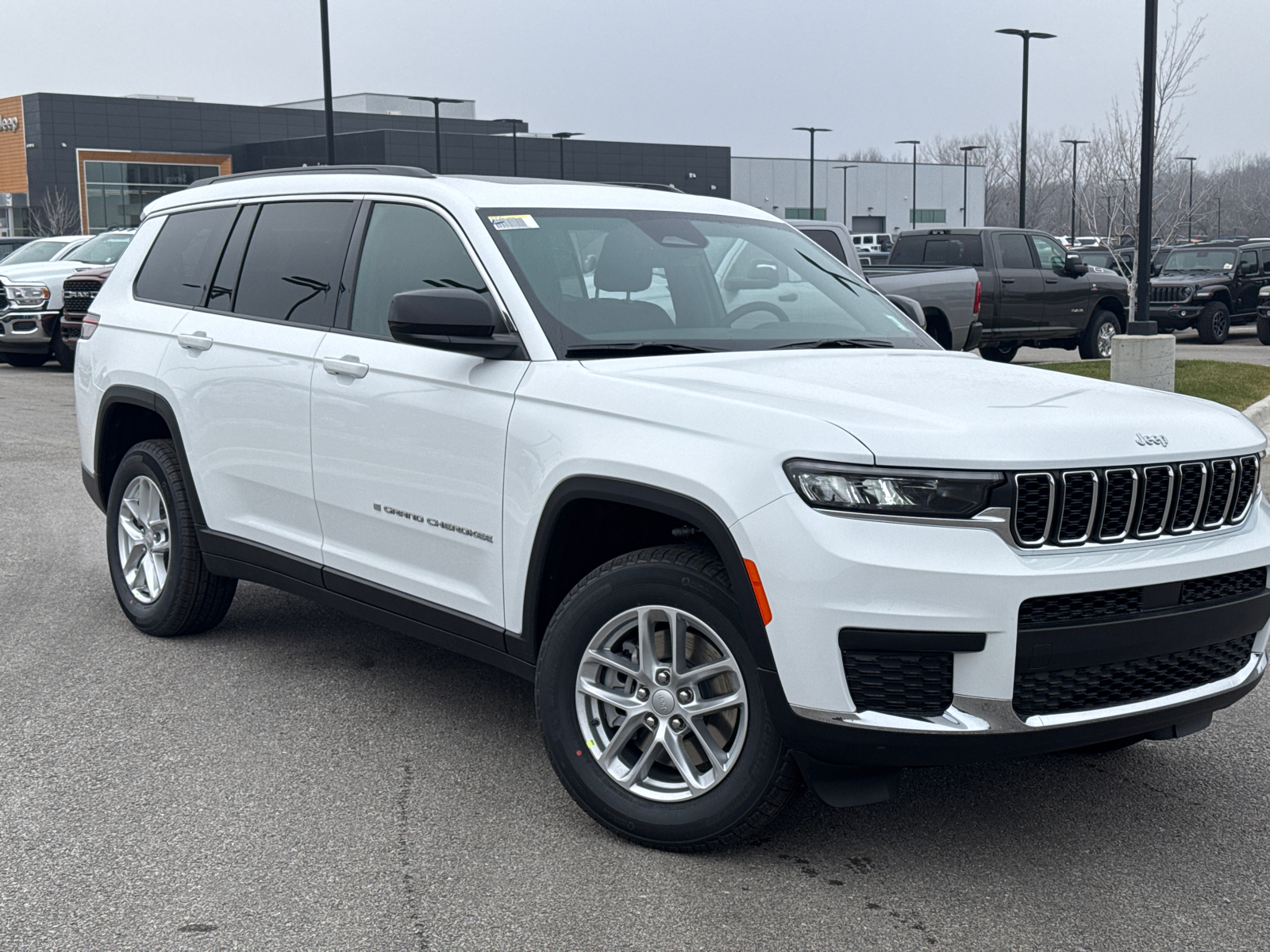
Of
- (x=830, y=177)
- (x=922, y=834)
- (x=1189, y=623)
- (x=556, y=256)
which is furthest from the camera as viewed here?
(x=830, y=177)

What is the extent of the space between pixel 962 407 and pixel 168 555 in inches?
148

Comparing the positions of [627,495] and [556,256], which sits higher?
[556,256]

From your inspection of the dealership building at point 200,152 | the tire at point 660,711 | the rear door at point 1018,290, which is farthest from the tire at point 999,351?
the dealership building at point 200,152

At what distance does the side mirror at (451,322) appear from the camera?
4172 mm

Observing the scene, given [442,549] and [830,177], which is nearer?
[442,549]

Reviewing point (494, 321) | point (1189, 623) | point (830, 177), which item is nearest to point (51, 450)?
point (494, 321)

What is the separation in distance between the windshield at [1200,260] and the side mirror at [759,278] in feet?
78.4

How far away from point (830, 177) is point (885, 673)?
100 meters

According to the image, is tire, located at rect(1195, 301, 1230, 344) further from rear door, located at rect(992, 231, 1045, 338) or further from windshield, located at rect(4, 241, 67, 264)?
windshield, located at rect(4, 241, 67, 264)

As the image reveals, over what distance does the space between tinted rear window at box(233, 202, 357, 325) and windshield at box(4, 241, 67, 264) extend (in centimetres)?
1885

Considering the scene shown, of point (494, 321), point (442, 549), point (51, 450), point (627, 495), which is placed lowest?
point (51, 450)

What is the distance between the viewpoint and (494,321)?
14.0 ft

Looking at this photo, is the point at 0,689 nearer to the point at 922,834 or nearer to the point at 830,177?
the point at 922,834

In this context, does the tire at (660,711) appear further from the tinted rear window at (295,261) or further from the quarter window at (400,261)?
the tinted rear window at (295,261)
